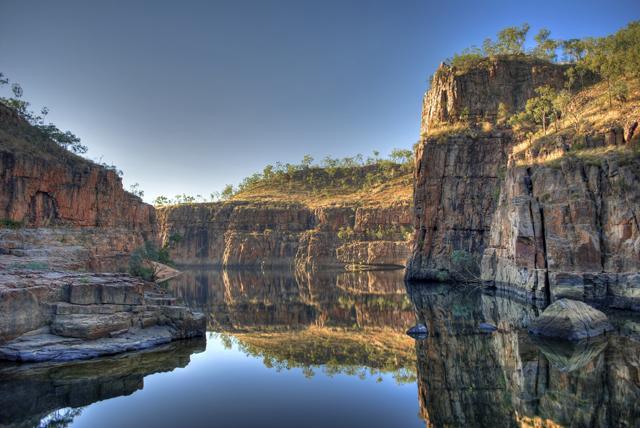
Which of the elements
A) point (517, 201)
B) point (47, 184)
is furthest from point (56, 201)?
point (517, 201)

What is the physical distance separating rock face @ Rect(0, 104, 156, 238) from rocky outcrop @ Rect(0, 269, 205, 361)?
24911mm

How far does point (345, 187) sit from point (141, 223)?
248ft

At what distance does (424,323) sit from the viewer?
26031 mm

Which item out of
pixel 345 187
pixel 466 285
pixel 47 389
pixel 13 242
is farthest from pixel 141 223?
pixel 345 187

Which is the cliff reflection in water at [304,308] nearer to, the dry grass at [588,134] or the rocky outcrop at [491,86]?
the dry grass at [588,134]

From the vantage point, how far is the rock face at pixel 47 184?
4056cm

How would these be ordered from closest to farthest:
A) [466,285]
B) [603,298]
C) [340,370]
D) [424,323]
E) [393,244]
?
1. [340,370]
2. [424,323]
3. [603,298]
4. [466,285]
5. [393,244]

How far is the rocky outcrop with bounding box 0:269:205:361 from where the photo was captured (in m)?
17.3

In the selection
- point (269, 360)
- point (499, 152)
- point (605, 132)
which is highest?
point (499, 152)

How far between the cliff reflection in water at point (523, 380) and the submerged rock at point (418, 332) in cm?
47

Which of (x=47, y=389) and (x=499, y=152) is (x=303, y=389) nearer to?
(x=47, y=389)

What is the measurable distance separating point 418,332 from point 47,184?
135 feet

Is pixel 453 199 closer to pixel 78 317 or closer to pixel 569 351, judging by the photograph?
pixel 569 351

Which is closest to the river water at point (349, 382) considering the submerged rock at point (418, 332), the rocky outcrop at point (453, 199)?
the submerged rock at point (418, 332)
